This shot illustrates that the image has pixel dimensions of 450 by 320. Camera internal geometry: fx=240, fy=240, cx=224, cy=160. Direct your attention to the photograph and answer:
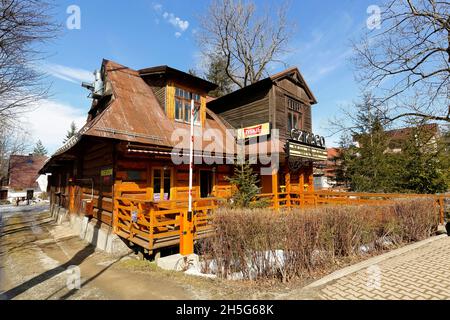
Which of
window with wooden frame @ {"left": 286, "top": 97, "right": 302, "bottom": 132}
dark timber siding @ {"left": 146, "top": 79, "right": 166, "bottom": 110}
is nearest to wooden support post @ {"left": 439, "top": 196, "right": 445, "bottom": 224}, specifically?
window with wooden frame @ {"left": 286, "top": 97, "right": 302, "bottom": 132}

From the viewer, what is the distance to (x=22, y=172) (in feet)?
155

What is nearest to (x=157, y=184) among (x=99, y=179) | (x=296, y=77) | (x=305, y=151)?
(x=99, y=179)

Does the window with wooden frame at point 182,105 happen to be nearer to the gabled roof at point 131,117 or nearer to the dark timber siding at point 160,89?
the gabled roof at point 131,117

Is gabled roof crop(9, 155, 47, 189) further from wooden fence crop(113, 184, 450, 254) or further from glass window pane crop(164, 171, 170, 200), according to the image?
wooden fence crop(113, 184, 450, 254)

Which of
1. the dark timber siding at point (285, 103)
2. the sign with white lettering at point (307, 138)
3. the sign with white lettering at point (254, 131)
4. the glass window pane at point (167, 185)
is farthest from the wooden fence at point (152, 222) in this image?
the dark timber siding at point (285, 103)

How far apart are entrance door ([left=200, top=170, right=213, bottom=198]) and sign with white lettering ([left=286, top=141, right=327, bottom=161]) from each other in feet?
14.1

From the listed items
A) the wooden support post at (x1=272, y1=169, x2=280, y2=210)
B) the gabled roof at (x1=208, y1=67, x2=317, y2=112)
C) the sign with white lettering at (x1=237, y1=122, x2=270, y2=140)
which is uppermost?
the gabled roof at (x1=208, y1=67, x2=317, y2=112)

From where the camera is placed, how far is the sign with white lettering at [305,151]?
1266cm

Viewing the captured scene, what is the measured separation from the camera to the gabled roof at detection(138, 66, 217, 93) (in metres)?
11.7

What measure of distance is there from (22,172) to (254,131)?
175 feet

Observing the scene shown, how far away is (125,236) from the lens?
24.7 feet

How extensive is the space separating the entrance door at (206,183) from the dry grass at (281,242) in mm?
5952

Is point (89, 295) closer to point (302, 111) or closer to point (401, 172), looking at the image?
point (302, 111)
